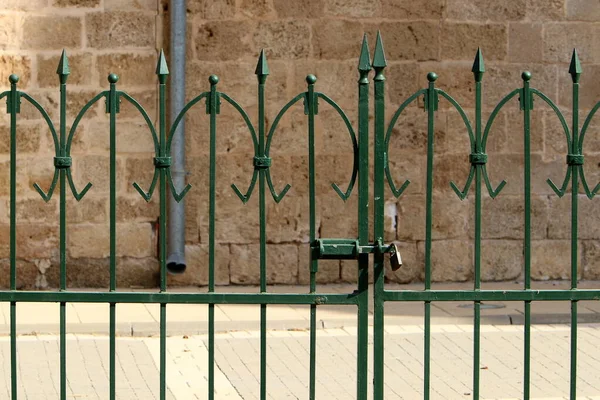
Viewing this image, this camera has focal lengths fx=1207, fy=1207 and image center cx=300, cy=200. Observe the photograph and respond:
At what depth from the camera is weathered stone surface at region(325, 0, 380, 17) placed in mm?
9375

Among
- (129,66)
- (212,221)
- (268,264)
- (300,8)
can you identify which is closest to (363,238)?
(212,221)

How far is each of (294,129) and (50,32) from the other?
1.99 meters

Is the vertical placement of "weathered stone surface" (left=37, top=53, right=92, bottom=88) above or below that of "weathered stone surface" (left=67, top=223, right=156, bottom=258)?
above

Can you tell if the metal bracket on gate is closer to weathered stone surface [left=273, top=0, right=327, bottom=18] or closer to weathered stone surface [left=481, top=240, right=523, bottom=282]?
weathered stone surface [left=273, top=0, right=327, bottom=18]

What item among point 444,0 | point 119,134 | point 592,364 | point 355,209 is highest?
point 444,0

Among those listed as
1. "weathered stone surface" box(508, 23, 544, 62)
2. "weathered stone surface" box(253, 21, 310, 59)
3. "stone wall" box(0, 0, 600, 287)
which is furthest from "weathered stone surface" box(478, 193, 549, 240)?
"weathered stone surface" box(253, 21, 310, 59)

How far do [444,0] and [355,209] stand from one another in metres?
1.78

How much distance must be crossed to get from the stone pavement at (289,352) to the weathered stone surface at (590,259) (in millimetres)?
1139

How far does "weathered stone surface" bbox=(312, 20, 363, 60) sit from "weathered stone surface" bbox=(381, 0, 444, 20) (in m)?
0.29

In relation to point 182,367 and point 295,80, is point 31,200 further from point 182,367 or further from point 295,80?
point 182,367

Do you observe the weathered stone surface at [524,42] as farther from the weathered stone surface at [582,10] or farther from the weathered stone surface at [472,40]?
the weathered stone surface at [582,10]

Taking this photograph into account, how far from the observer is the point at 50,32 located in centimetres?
902

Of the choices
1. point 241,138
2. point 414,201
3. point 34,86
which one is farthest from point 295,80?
point 34,86

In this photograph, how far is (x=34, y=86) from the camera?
902cm
